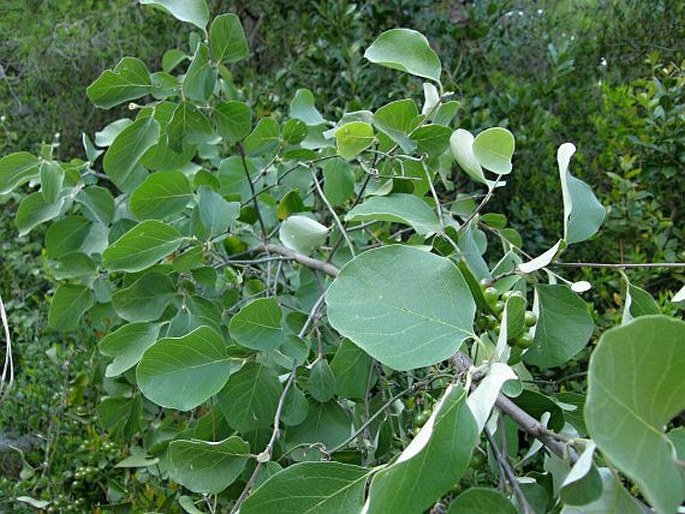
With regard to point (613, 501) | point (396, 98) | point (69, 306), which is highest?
point (613, 501)

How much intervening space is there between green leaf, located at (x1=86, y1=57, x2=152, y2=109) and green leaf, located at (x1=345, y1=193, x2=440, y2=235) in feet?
1.27

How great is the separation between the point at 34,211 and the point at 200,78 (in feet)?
1.21

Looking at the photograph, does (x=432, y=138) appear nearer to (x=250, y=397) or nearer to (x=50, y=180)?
(x=250, y=397)

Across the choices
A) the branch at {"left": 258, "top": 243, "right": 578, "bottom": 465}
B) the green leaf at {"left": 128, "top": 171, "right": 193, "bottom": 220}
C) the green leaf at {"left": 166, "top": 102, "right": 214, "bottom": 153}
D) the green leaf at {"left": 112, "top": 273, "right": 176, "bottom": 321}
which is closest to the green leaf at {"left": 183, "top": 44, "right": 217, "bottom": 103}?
the green leaf at {"left": 166, "top": 102, "right": 214, "bottom": 153}

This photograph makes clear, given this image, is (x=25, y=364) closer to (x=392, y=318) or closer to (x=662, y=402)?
(x=392, y=318)

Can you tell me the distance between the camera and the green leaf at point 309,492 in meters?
0.46

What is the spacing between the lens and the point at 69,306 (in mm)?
1021

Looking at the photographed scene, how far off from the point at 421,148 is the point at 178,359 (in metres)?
0.38

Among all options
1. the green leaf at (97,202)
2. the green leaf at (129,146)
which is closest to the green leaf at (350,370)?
the green leaf at (129,146)

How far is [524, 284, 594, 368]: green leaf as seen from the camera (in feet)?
2.13

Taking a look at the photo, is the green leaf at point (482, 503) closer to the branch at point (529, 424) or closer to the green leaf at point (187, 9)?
the branch at point (529, 424)

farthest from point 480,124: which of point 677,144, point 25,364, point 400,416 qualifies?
point 25,364

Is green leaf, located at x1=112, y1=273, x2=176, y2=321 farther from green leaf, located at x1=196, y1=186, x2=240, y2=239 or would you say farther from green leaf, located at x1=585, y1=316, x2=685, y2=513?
green leaf, located at x1=585, y1=316, x2=685, y2=513

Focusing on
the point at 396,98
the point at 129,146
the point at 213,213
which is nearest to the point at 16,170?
the point at 129,146
